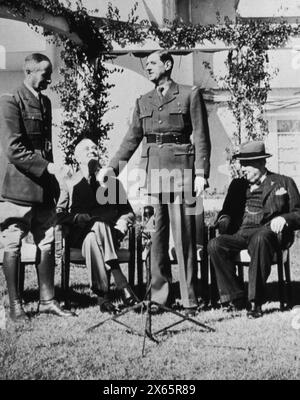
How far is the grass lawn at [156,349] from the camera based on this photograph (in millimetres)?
3111

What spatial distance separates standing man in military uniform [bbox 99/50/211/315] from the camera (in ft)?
15.1

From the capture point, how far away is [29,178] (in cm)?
451

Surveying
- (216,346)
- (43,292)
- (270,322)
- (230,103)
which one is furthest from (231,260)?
(230,103)

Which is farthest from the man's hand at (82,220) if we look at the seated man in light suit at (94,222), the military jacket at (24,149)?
the military jacket at (24,149)

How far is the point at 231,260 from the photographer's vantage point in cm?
473

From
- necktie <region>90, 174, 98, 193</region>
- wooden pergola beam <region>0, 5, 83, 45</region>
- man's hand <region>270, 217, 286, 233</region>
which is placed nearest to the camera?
man's hand <region>270, 217, 286, 233</region>

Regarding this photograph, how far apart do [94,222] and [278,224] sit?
148cm

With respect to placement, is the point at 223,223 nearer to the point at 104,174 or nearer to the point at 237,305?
the point at 237,305

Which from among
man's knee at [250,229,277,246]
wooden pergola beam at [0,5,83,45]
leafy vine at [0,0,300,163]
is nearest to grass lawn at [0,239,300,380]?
man's knee at [250,229,277,246]

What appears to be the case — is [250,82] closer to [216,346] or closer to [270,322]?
[270,322]

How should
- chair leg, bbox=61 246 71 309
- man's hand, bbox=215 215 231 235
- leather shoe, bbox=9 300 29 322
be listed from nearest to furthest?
leather shoe, bbox=9 300 29 322 → chair leg, bbox=61 246 71 309 → man's hand, bbox=215 215 231 235

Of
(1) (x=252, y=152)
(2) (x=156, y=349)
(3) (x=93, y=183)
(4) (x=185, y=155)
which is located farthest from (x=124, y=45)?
(2) (x=156, y=349)

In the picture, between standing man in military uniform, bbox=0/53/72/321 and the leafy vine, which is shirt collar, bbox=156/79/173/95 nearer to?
standing man in military uniform, bbox=0/53/72/321

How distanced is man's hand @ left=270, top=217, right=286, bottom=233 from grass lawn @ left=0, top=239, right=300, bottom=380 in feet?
2.11
